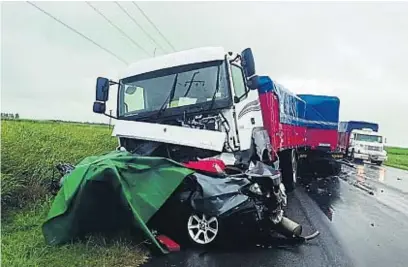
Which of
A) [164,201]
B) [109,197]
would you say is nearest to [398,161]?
[164,201]

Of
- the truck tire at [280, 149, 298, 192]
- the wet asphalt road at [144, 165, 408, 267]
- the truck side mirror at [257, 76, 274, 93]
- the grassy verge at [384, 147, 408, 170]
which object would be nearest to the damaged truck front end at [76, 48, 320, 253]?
the wet asphalt road at [144, 165, 408, 267]

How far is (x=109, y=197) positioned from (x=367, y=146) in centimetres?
3482

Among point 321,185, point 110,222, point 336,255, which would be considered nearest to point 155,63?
point 110,222

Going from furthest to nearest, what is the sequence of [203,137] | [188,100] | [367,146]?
[367,146] < [188,100] < [203,137]

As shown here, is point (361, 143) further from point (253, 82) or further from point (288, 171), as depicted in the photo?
point (253, 82)

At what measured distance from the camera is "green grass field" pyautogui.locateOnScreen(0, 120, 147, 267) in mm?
5750

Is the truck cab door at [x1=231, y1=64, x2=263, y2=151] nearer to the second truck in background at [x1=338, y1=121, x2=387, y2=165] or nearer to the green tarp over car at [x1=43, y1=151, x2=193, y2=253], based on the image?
the green tarp over car at [x1=43, y1=151, x2=193, y2=253]

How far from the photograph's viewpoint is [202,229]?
22.5 feet

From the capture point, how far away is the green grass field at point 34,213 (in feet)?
18.9

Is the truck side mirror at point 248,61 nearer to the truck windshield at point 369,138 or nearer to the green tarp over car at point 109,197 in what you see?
the green tarp over car at point 109,197

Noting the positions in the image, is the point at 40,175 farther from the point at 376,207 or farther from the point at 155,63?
the point at 376,207

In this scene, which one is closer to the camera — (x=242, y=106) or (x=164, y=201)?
(x=164, y=201)

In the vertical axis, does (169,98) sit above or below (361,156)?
above

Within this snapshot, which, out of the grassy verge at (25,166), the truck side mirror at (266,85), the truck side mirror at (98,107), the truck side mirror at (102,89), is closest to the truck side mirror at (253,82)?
the truck side mirror at (102,89)
